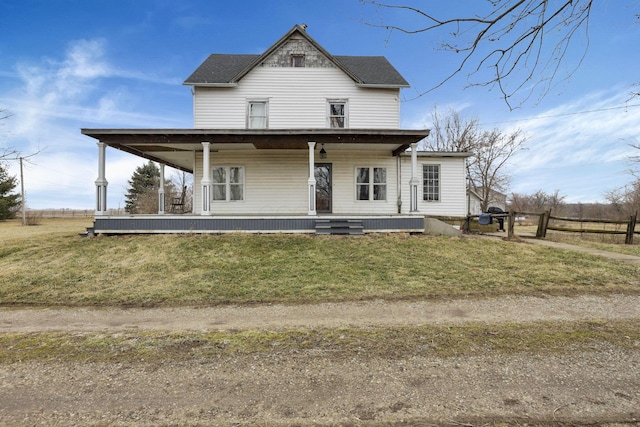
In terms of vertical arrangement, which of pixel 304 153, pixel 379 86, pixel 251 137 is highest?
pixel 379 86

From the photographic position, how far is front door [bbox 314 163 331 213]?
14625mm

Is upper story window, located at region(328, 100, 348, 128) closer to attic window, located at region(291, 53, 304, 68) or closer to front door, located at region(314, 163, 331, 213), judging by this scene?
front door, located at region(314, 163, 331, 213)

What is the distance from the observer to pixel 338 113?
14977mm

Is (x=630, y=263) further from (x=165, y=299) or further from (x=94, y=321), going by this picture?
(x=94, y=321)

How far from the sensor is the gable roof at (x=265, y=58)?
14391 mm

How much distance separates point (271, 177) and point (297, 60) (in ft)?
19.8

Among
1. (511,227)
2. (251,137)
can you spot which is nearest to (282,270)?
(251,137)

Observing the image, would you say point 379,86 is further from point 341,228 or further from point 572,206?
point 572,206

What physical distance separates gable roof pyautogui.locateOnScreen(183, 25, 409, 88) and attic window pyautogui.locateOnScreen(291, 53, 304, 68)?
0.82 m

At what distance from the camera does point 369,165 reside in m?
14.6

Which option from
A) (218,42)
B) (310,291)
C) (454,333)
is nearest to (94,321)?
(310,291)

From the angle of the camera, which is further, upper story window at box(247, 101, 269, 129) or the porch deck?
upper story window at box(247, 101, 269, 129)

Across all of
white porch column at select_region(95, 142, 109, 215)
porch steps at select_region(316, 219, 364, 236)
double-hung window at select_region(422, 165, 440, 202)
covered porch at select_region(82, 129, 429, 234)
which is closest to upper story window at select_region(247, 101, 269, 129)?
covered porch at select_region(82, 129, 429, 234)

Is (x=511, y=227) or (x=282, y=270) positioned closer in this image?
(x=282, y=270)
